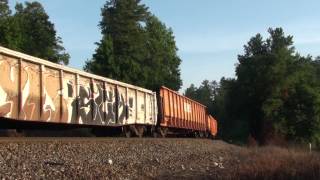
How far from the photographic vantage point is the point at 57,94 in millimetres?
17000

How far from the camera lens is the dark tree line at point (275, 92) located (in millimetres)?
73438

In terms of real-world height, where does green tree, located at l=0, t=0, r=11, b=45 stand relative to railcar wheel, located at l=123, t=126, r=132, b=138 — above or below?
above

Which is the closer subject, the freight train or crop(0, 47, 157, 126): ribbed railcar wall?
crop(0, 47, 157, 126): ribbed railcar wall

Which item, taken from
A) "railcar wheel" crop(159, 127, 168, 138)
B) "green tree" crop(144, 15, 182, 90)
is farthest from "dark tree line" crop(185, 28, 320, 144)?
"railcar wheel" crop(159, 127, 168, 138)

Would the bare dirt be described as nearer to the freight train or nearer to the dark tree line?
the freight train

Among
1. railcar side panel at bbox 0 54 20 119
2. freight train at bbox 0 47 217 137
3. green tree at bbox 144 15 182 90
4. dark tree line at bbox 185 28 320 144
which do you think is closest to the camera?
railcar side panel at bbox 0 54 20 119

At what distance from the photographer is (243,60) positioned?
83125mm

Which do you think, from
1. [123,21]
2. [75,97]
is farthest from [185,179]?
[123,21]

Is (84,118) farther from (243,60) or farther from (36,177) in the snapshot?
(243,60)

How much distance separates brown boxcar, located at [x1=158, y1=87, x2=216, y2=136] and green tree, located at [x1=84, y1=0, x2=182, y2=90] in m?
26.8

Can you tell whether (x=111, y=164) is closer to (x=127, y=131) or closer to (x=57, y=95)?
(x=57, y=95)

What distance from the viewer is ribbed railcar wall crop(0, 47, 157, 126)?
14.5 metres

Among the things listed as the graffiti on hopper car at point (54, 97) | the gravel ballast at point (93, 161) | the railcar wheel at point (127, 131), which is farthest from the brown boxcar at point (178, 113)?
the gravel ballast at point (93, 161)

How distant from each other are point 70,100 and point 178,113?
620 inches
